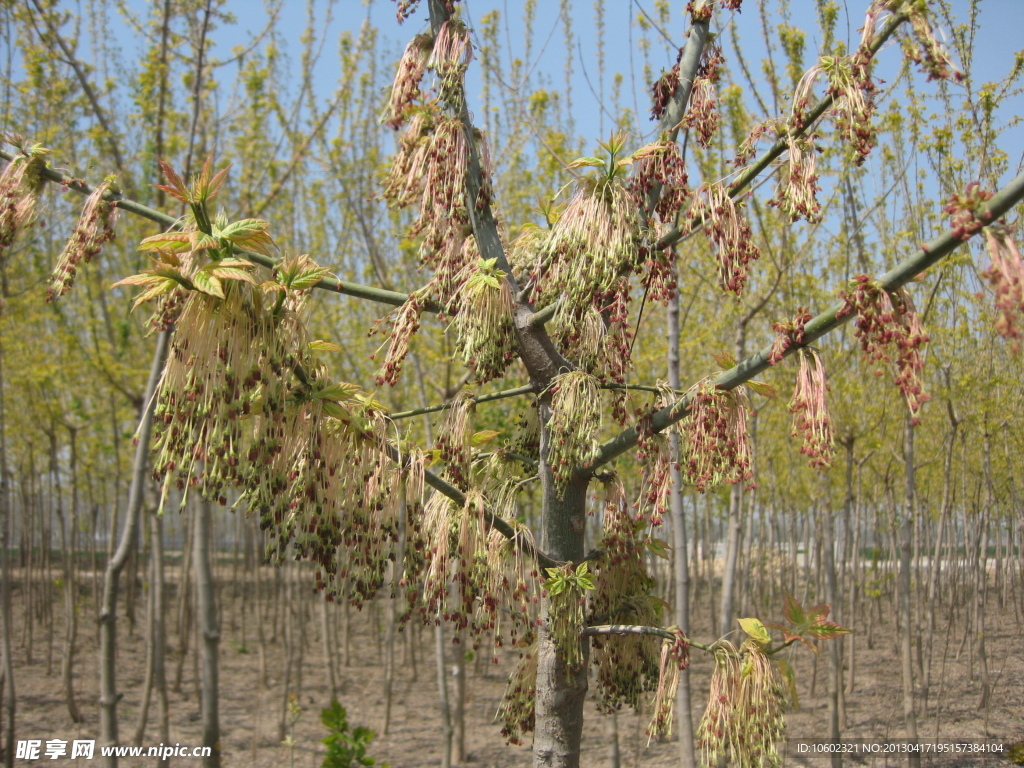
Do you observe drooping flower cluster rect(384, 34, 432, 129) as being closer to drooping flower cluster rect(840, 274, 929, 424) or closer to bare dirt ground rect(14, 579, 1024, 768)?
drooping flower cluster rect(840, 274, 929, 424)

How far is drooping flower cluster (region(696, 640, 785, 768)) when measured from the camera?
6.02 feet

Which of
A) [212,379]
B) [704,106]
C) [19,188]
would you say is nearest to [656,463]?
[704,106]

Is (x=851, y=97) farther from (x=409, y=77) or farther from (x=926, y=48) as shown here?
(x=409, y=77)

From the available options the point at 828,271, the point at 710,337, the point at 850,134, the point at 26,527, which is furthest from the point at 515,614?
the point at 26,527

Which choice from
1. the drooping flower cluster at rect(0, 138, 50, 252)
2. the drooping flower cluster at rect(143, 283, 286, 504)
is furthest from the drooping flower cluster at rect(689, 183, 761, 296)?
the drooping flower cluster at rect(0, 138, 50, 252)

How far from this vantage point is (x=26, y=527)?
12594 mm

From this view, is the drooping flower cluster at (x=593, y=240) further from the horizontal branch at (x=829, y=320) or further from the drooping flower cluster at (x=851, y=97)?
the drooping flower cluster at (x=851, y=97)

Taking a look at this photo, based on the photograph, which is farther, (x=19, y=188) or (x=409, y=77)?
(x=409, y=77)

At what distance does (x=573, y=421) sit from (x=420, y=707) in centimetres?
964

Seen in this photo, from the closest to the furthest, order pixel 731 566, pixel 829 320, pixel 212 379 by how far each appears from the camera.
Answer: pixel 212 379
pixel 829 320
pixel 731 566

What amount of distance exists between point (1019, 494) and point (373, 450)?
966cm

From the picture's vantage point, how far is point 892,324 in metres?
1.44

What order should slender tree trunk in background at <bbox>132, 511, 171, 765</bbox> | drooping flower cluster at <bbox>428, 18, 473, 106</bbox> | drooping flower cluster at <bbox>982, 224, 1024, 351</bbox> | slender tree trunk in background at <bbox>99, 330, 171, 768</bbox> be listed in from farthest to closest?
slender tree trunk in background at <bbox>132, 511, 171, 765</bbox> → slender tree trunk in background at <bbox>99, 330, 171, 768</bbox> → drooping flower cluster at <bbox>428, 18, 473, 106</bbox> → drooping flower cluster at <bbox>982, 224, 1024, 351</bbox>

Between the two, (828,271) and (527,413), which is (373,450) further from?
(828,271)
